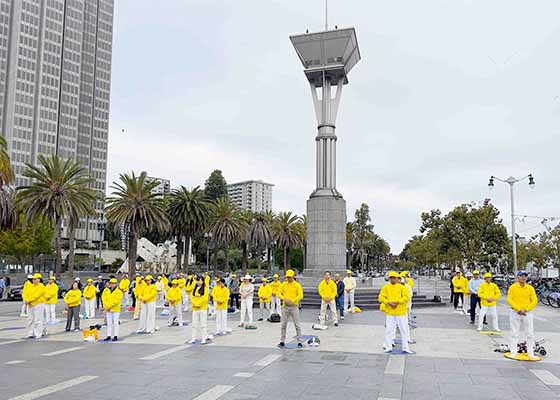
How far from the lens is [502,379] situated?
920 centimetres

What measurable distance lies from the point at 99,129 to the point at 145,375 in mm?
121189

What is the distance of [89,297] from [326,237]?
1486cm

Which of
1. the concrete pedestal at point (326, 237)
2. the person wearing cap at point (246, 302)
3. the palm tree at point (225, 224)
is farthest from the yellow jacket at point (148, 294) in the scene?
the palm tree at point (225, 224)

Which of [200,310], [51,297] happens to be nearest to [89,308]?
[51,297]

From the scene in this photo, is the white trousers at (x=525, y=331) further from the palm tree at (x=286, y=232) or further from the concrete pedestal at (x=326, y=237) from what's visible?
the palm tree at (x=286, y=232)

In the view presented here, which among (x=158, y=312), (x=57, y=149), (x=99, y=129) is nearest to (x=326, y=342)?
(x=158, y=312)

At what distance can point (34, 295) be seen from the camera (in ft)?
49.1

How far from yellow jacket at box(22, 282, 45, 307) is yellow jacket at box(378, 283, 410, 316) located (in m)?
10.0

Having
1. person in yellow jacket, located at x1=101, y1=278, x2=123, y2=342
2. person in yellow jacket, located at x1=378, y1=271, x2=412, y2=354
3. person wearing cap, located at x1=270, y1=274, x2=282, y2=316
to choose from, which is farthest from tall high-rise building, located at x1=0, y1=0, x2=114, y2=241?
person in yellow jacket, located at x1=378, y1=271, x2=412, y2=354

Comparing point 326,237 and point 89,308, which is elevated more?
point 326,237

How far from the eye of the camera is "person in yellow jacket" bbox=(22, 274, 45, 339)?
15.0m

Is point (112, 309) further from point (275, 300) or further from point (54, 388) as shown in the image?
point (275, 300)

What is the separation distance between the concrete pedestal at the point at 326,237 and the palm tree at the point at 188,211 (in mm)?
21533

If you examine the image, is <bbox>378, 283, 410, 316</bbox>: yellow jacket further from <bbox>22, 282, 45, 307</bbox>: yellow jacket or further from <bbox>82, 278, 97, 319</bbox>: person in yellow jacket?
<bbox>82, 278, 97, 319</bbox>: person in yellow jacket
